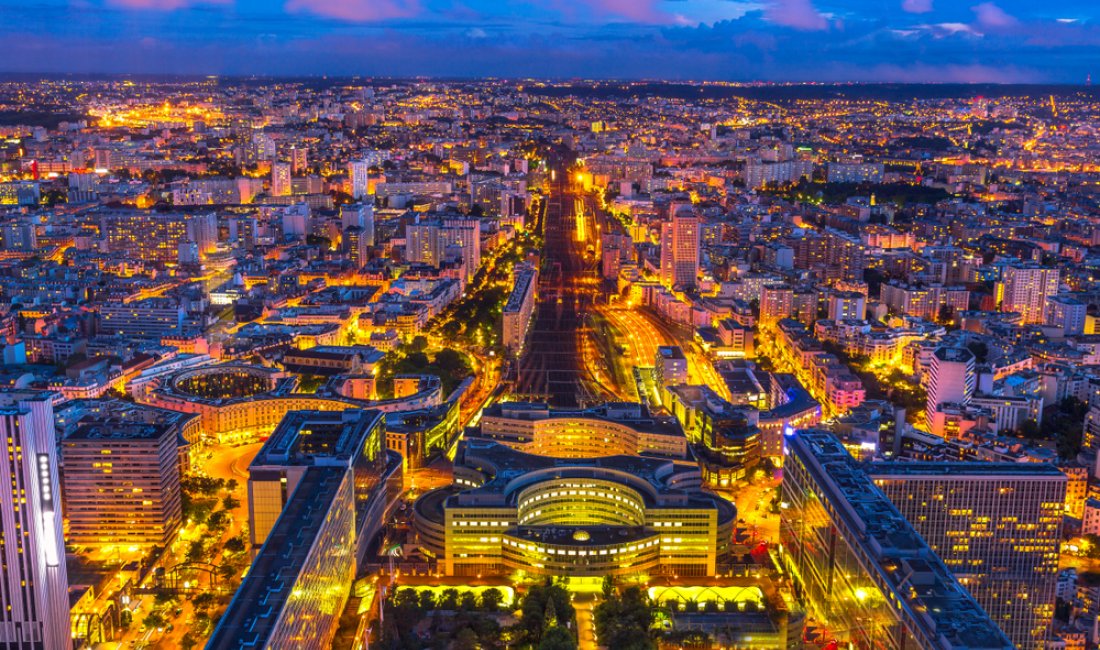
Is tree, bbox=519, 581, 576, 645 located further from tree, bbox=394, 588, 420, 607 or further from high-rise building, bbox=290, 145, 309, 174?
high-rise building, bbox=290, 145, 309, 174

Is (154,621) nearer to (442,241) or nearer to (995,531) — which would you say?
(995,531)

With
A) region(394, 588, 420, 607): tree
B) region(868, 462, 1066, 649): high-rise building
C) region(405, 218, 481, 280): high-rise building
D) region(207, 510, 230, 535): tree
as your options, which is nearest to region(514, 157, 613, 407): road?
region(405, 218, 481, 280): high-rise building

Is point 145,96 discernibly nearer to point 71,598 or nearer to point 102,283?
point 102,283

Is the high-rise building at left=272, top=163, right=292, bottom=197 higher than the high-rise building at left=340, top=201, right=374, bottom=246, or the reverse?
the high-rise building at left=272, top=163, right=292, bottom=197

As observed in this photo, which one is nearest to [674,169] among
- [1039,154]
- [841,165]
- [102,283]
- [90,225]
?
[841,165]

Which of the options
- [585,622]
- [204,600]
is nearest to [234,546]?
[204,600]

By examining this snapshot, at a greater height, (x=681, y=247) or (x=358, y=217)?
(x=358, y=217)
